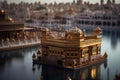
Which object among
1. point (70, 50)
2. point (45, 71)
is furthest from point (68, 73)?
point (70, 50)

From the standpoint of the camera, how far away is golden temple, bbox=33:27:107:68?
31.9ft

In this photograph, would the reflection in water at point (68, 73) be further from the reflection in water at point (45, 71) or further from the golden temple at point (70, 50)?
the golden temple at point (70, 50)

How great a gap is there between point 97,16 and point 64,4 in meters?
21.2

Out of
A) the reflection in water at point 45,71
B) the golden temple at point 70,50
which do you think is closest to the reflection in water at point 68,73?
the reflection in water at point 45,71

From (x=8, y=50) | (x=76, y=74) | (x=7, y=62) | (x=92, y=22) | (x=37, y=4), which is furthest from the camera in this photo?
A: (x=37, y=4)

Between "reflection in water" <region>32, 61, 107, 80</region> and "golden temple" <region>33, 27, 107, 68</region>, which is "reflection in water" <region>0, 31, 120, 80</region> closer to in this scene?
"reflection in water" <region>32, 61, 107, 80</region>

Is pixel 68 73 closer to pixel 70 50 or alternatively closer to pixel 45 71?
pixel 45 71

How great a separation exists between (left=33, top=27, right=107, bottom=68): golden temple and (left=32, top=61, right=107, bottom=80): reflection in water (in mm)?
292

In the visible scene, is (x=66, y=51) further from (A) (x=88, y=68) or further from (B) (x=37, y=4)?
(B) (x=37, y=4)

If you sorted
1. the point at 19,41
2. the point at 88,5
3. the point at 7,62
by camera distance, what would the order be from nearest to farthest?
the point at 7,62
the point at 19,41
the point at 88,5

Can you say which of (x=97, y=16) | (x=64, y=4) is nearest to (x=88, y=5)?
(x=64, y=4)

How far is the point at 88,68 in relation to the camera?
9.62m

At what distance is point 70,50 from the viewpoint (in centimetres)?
978

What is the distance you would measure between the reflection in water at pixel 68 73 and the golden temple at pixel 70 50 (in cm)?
29
